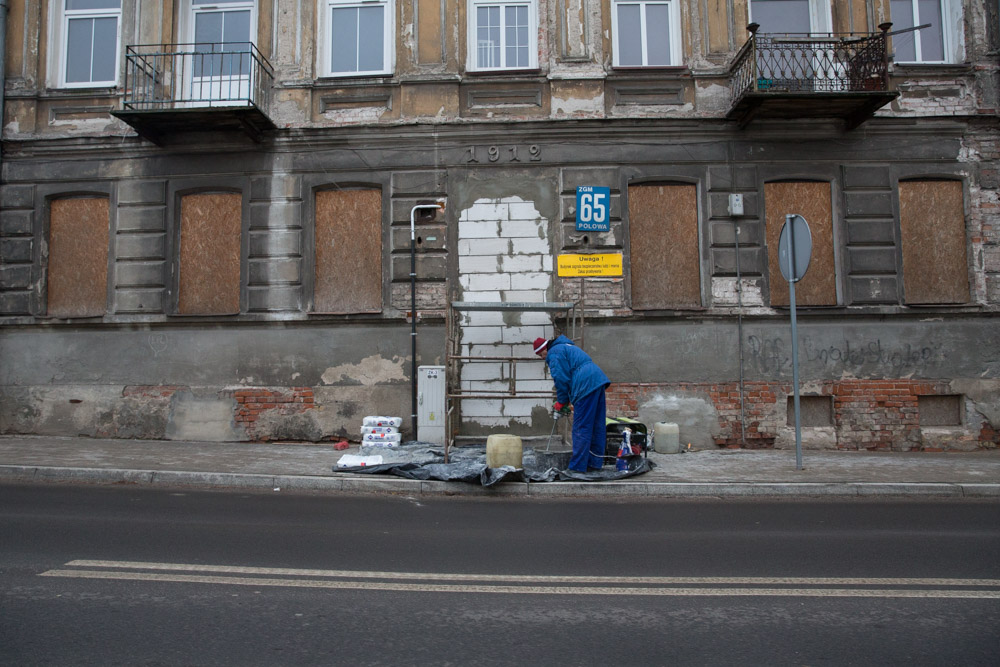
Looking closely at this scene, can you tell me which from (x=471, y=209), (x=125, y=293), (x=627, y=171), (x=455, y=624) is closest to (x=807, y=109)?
(x=627, y=171)

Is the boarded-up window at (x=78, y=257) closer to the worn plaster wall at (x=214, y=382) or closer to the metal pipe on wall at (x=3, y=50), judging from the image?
the worn plaster wall at (x=214, y=382)

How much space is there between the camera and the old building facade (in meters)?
11.3

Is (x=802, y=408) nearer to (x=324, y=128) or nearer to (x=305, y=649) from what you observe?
(x=324, y=128)

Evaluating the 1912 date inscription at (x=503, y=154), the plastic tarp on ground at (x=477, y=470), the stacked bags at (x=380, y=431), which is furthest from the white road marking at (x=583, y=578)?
the 1912 date inscription at (x=503, y=154)

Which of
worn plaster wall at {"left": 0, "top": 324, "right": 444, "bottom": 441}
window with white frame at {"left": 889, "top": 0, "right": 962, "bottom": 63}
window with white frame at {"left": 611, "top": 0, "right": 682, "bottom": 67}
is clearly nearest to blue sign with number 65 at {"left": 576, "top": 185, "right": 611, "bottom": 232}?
window with white frame at {"left": 611, "top": 0, "right": 682, "bottom": 67}

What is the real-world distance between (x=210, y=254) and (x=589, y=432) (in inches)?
289

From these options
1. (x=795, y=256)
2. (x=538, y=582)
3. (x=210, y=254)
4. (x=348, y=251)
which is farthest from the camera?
(x=210, y=254)

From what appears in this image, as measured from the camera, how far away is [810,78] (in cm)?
1111

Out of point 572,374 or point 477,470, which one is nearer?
point 477,470

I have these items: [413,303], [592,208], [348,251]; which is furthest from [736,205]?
[348,251]

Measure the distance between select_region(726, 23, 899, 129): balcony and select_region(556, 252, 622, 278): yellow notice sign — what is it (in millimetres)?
2991

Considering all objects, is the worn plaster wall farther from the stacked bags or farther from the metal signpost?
the metal signpost

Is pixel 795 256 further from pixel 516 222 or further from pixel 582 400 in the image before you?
pixel 516 222

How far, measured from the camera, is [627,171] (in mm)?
11578
